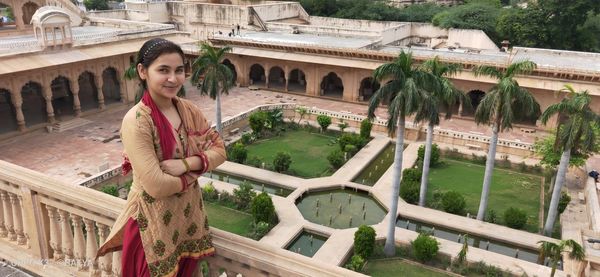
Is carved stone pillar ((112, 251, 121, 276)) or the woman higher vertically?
the woman

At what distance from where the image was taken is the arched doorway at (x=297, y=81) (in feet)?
97.0

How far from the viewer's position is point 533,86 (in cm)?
2172

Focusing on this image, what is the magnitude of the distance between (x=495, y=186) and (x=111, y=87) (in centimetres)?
2154

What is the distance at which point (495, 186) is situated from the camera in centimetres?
1694

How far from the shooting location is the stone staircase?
20938 millimetres

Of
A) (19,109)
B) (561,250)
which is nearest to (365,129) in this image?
(561,250)

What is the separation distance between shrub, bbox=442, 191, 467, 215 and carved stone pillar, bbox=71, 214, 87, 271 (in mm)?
12248

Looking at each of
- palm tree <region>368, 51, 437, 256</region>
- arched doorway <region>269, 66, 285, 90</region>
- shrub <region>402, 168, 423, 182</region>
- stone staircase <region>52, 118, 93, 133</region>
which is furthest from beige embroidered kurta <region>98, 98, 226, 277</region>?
arched doorway <region>269, 66, 285, 90</region>

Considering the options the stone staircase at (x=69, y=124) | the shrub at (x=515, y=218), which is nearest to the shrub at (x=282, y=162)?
the shrub at (x=515, y=218)

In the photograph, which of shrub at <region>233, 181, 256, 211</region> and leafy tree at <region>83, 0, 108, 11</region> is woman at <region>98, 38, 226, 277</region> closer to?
shrub at <region>233, 181, 256, 211</region>

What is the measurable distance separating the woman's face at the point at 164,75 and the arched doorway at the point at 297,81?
26.2 m

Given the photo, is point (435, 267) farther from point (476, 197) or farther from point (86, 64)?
point (86, 64)

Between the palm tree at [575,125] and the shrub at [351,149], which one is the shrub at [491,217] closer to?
the palm tree at [575,125]

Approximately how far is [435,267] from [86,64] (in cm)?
1900
